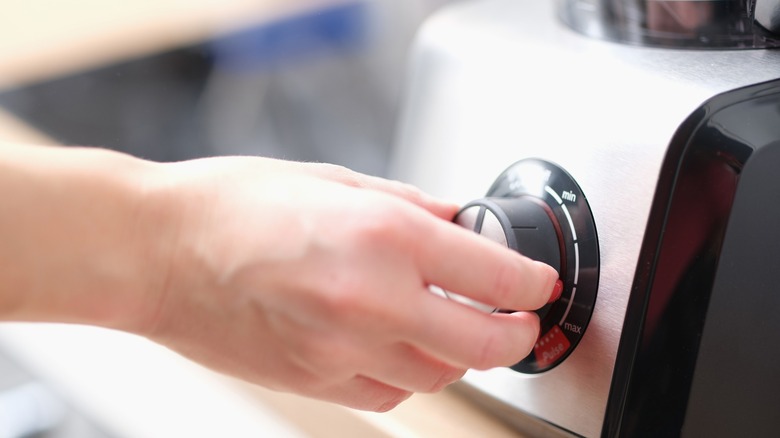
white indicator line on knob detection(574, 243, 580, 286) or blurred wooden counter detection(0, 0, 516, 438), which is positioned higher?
white indicator line on knob detection(574, 243, 580, 286)

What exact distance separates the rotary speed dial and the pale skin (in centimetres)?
3

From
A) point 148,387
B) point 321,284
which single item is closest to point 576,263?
point 321,284

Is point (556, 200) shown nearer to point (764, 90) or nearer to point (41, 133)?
point (764, 90)

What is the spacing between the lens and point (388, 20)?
2.29 feet

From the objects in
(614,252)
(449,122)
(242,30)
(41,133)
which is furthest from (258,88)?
(614,252)

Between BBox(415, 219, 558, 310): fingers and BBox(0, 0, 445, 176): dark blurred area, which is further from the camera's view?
BBox(0, 0, 445, 176): dark blurred area

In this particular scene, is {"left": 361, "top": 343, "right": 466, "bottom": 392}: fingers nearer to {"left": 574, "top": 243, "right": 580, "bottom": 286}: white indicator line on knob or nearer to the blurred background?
{"left": 574, "top": 243, "right": 580, "bottom": 286}: white indicator line on knob

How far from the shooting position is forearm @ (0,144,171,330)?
0.93 feet

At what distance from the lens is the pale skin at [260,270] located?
0.26 m

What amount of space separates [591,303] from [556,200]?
0.05m

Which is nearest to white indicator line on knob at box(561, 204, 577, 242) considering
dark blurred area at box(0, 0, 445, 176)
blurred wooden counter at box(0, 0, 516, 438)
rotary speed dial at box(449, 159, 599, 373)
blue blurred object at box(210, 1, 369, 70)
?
rotary speed dial at box(449, 159, 599, 373)

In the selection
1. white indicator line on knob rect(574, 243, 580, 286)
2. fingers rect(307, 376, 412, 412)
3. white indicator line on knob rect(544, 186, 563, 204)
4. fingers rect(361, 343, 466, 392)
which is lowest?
fingers rect(307, 376, 412, 412)

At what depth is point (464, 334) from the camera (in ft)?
0.89

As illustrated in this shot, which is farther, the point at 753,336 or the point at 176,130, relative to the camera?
the point at 176,130
